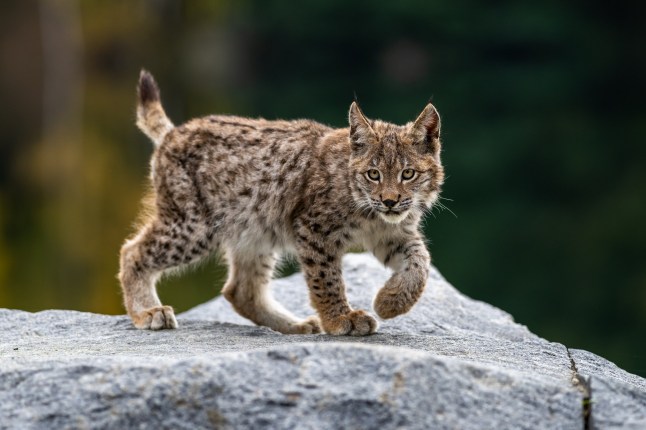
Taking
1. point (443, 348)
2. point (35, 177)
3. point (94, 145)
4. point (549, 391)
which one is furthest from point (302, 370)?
point (94, 145)

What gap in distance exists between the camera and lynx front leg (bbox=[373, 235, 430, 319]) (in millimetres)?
6246

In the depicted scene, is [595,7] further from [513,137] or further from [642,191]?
[642,191]

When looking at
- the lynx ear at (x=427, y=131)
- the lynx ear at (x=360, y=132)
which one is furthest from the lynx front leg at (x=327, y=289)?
the lynx ear at (x=427, y=131)

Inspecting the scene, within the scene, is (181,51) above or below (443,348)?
above

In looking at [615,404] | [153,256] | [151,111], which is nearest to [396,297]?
[153,256]

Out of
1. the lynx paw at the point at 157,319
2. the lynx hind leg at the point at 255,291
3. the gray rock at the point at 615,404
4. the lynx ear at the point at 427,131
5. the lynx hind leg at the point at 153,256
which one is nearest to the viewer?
the gray rock at the point at 615,404

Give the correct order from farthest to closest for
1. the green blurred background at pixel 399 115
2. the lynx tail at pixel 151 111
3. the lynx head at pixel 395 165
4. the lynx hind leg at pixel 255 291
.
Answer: the green blurred background at pixel 399 115
the lynx tail at pixel 151 111
the lynx hind leg at pixel 255 291
the lynx head at pixel 395 165

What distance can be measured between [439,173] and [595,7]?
3579 centimetres

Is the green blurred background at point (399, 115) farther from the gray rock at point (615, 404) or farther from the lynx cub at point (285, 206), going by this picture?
the gray rock at point (615, 404)

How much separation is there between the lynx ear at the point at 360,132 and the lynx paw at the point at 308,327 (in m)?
1.22

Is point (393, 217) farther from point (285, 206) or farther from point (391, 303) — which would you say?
point (285, 206)

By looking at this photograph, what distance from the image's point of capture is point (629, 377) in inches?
215

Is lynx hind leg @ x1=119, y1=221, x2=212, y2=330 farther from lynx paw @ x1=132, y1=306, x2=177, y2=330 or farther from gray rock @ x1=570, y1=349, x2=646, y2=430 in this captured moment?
gray rock @ x1=570, y1=349, x2=646, y2=430

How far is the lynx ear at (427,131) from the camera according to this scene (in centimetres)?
635
